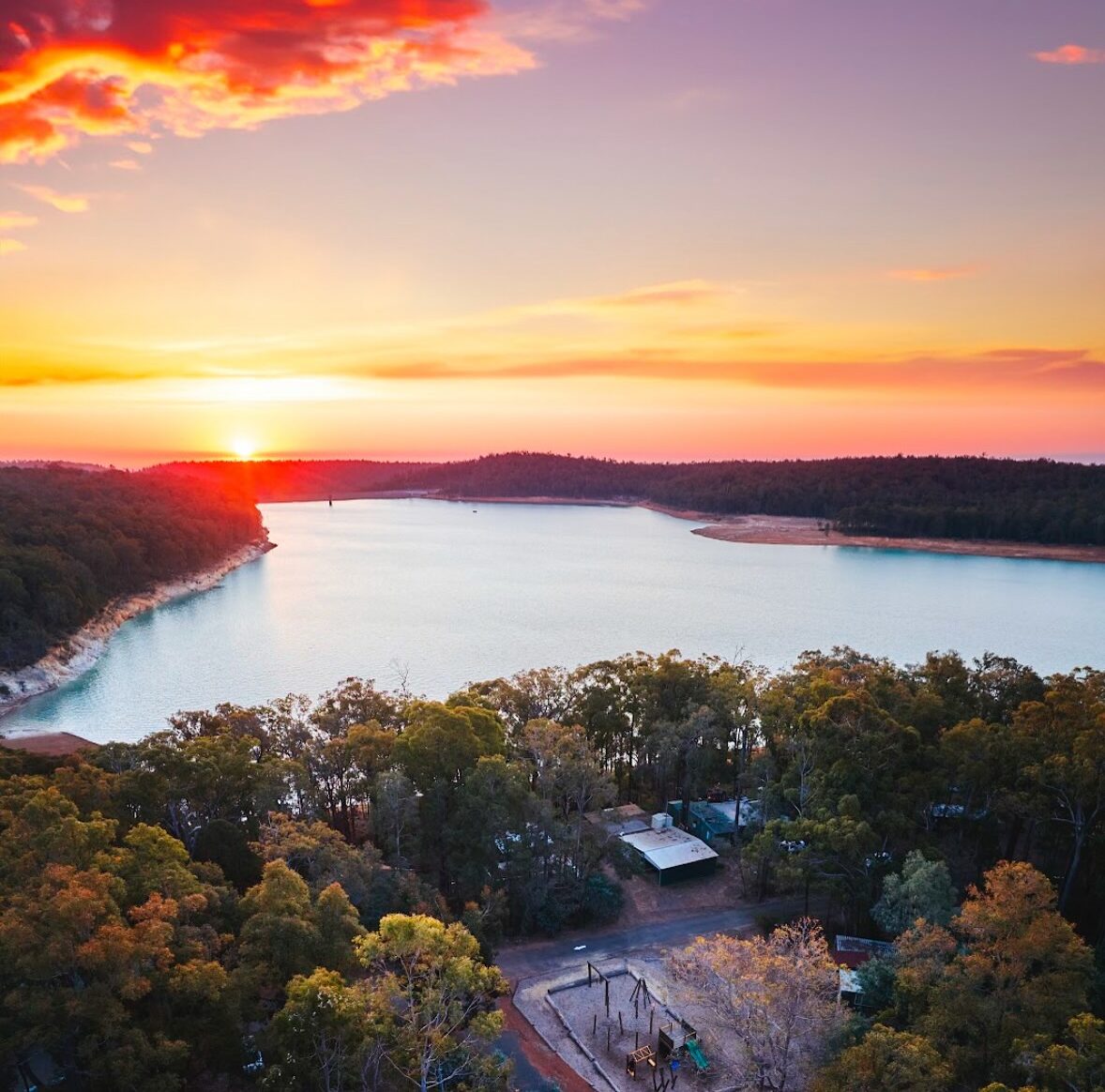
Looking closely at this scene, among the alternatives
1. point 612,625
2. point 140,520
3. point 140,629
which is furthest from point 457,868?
point 140,520

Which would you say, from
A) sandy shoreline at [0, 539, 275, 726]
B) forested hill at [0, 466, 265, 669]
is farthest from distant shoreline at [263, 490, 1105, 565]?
sandy shoreline at [0, 539, 275, 726]

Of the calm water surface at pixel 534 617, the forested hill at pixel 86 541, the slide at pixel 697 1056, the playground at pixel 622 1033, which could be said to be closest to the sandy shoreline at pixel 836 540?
the calm water surface at pixel 534 617

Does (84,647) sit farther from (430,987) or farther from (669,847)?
(430,987)

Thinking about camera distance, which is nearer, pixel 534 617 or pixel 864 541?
pixel 534 617

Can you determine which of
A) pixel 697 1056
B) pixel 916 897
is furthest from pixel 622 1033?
pixel 916 897

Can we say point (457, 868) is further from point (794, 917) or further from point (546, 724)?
point (794, 917)

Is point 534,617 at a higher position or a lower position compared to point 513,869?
higher
